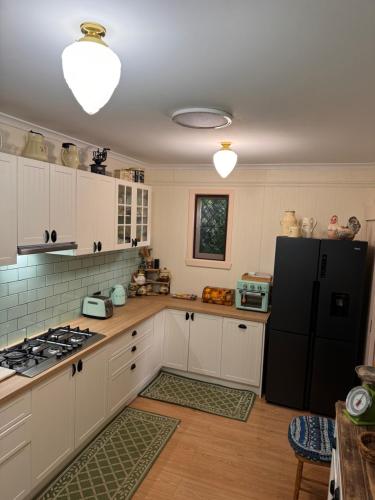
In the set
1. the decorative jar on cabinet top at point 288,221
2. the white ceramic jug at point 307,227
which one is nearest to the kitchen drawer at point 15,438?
the decorative jar on cabinet top at point 288,221

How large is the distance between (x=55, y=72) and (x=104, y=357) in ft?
7.10

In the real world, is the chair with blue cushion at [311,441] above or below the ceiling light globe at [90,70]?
below

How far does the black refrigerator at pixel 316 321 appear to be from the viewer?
10.6 ft

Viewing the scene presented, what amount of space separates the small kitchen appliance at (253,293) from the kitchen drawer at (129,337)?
1.04 metres

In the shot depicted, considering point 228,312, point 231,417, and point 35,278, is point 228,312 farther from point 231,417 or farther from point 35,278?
point 35,278

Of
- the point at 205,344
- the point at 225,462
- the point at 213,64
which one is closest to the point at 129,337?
the point at 205,344

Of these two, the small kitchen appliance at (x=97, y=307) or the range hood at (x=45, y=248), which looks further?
the small kitchen appliance at (x=97, y=307)

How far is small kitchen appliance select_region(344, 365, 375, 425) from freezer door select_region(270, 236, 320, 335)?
1.57 m

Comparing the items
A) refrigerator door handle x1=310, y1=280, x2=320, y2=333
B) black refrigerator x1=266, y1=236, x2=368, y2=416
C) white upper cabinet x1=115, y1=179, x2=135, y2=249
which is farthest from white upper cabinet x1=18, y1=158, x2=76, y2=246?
refrigerator door handle x1=310, y1=280, x2=320, y2=333

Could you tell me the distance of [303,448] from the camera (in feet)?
7.04

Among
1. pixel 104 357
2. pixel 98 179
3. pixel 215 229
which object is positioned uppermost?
pixel 98 179

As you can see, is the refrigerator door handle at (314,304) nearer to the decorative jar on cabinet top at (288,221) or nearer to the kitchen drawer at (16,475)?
the decorative jar on cabinet top at (288,221)

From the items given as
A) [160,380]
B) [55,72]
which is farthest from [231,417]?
[55,72]

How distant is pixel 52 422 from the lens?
7.65ft
